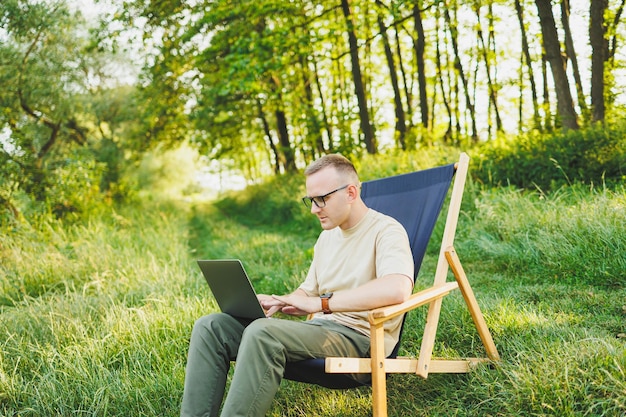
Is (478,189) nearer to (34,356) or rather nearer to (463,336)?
(463,336)

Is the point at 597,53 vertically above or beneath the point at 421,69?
beneath

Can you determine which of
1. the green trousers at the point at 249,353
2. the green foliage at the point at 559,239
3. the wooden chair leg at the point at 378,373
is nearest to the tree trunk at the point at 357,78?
the green foliage at the point at 559,239

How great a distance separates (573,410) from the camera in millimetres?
2568

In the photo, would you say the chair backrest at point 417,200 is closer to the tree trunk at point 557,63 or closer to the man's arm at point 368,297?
the man's arm at point 368,297

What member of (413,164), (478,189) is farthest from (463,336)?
(413,164)

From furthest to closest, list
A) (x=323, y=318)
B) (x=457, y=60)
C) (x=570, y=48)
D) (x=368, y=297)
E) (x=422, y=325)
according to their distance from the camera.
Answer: (x=457, y=60) < (x=570, y=48) < (x=422, y=325) < (x=323, y=318) < (x=368, y=297)

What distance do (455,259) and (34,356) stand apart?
317cm

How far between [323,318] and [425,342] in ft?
1.93

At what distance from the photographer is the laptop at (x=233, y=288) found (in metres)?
2.67

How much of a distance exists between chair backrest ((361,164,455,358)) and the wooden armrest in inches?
11.0

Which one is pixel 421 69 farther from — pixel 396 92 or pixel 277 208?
pixel 277 208

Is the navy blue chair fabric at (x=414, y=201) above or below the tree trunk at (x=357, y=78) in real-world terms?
below

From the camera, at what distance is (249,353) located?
251 cm

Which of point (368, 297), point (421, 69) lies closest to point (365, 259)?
point (368, 297)
